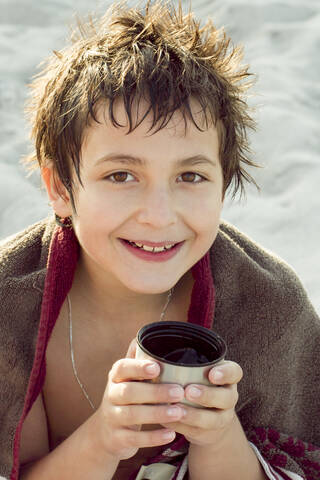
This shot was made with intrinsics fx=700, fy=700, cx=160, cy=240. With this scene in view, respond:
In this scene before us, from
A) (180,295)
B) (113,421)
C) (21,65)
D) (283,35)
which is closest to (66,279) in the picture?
(180,295)

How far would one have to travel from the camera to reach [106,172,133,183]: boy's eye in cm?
166

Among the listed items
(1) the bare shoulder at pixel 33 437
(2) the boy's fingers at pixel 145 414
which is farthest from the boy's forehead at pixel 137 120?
(1) the bare shoulder at pixel 33 437

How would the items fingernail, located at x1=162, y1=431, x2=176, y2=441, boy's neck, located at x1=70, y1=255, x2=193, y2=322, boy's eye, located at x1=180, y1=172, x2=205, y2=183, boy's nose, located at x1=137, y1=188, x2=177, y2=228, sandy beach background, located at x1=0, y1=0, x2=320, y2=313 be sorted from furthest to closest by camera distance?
sandy beach background, located at x1=0, y1=0, x2=320, y2=313, boy's neck, located at x1=70, y1=255, x2=193, y2=322, boy's eye, located at x1=180, y1=172, x2=205, y2=183, boy's nose, located at x1=137, y1=188, x2=177, y2=228, fingernail, located at x1=162, y1=431, x2=176, y2=441

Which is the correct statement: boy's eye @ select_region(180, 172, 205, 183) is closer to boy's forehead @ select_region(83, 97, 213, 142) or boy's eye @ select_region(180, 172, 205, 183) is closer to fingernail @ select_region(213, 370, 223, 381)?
boy's forehead @ select_region(83, 97, 213, 142)

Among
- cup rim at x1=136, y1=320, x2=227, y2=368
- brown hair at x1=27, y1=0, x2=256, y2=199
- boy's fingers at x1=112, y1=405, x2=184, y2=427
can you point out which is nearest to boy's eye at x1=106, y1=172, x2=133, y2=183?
brown hair at x1=27, y1=0, x2=256, y2=199

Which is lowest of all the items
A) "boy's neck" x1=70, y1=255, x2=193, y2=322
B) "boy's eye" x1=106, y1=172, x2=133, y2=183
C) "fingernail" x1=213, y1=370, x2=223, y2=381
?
"fingernail" x1=213, y1=370, x2=223, y2=381

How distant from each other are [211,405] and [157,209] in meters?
0.46

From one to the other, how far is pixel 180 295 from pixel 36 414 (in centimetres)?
53

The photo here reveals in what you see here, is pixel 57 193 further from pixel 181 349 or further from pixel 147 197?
pixel 181 349

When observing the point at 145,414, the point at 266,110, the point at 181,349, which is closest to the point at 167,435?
the point at 145,414

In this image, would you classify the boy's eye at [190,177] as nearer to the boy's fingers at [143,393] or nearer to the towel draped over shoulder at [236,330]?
the towel draped over shoulder at [236,330]

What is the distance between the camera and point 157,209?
160cm

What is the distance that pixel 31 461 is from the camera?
188cm

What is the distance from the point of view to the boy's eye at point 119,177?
5.45 ft
